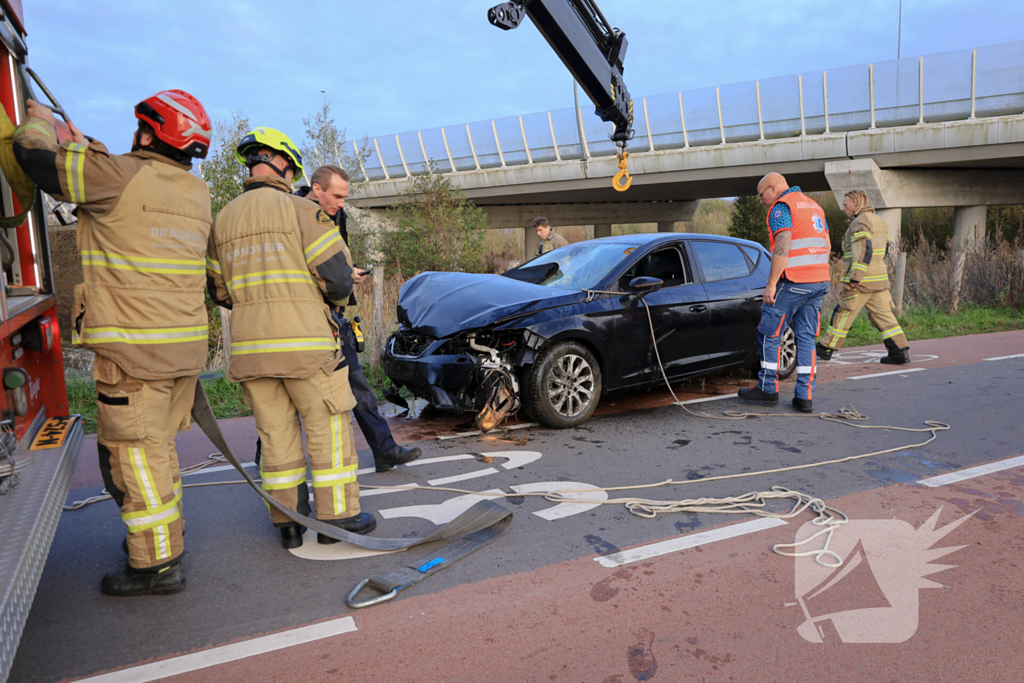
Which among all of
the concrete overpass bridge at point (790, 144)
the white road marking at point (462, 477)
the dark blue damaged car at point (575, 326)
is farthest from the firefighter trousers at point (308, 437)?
the concrete overpass bridge at point (790, 144)

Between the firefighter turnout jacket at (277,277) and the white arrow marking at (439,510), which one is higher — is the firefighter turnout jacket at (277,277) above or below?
above

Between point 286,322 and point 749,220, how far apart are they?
114ft

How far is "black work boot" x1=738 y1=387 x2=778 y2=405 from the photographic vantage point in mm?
6543

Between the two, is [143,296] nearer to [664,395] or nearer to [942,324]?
[664,395]

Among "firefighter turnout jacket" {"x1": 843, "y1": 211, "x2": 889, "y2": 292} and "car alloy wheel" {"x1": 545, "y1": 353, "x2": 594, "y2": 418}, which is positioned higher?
"firefighter turnout jacket" {"x1": 843, "y1": 211, "x2": 889, "y2": 292}

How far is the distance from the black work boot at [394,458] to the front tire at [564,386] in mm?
1167

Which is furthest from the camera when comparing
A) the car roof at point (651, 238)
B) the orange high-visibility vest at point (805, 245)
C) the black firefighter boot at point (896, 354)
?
the black firefighter boot at point (896, 354)

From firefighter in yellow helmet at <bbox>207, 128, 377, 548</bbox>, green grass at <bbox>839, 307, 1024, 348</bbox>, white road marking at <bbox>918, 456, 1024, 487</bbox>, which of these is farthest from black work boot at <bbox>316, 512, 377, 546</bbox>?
green grass at <bbox>839, 307, 1024, 348</bbox>

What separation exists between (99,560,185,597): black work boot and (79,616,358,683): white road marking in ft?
1.71

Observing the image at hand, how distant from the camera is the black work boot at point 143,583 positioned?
9.83 feet

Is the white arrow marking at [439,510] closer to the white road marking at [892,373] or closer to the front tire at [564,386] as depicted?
the front tire at [564,386]

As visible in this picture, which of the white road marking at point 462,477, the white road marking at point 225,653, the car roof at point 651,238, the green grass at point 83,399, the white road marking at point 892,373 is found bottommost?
the white road marking at point 892,373

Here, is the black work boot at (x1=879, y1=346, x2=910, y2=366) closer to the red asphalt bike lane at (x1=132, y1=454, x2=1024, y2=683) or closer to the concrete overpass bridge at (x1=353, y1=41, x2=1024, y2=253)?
the red asphalt bike lane at (x1=132, y1=454, x2=1024, y2=683)

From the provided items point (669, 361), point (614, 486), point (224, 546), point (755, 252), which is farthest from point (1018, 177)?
point (224, 546)
